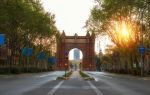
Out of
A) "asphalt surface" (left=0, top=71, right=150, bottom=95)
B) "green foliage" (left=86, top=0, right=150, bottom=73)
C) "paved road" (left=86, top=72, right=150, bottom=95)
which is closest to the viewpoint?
"asphalt surface" (left=0, top=71, right=150, bottom=95)

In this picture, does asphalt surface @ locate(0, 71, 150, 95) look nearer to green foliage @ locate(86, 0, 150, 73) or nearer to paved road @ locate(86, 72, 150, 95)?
paved road @ locate(86, 72, 150, 95)

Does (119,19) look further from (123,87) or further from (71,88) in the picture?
(71,88)

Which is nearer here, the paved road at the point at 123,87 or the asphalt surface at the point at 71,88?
the asphalt surface at the point at 71,88

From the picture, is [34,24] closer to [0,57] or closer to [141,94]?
[0,57]

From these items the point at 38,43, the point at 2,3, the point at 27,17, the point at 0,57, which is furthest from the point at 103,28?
the point at 0,57

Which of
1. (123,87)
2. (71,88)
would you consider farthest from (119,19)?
(71,88)

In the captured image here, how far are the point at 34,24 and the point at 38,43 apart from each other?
20.7 m

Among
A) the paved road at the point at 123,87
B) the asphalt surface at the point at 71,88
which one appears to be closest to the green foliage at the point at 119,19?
the paved road at the point at 123,87

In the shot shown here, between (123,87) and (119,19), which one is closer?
(123,87)

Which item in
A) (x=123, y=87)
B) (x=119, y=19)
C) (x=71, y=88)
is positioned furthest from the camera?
(x=119, y=19)

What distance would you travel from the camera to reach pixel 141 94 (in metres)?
24.7

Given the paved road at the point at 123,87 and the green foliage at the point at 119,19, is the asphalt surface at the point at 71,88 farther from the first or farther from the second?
the green foliage at the point at 119,19

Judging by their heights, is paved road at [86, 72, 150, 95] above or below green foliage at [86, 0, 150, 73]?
below

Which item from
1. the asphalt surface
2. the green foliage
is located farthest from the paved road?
the green foliage
